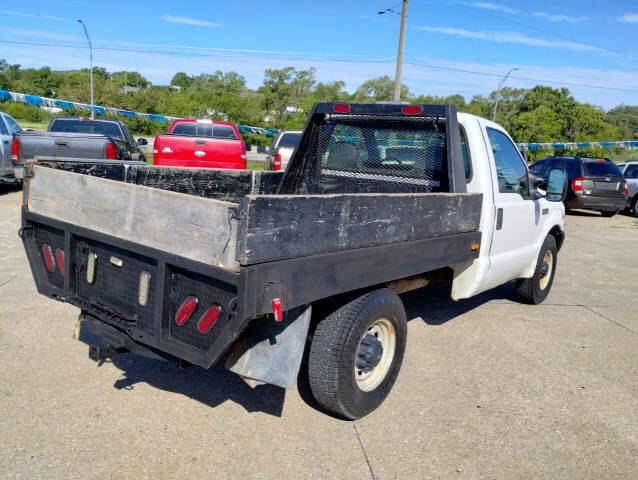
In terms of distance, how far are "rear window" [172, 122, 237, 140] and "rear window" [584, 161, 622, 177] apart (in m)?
9.40

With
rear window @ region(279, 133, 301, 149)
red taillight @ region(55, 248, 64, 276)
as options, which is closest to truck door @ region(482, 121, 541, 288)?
red taillight @ region(55, 248, 64, 276)

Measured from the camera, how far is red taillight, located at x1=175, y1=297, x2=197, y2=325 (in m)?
2.92

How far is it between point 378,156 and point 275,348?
8.09ft

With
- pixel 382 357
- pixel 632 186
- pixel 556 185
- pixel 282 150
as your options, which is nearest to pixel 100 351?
pixel 382 357

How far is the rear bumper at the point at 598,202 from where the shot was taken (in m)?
15.2

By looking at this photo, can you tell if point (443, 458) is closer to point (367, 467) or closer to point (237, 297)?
point (367, 467)

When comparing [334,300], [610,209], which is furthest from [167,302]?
[610,209]

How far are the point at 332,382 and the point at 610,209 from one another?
14.4m

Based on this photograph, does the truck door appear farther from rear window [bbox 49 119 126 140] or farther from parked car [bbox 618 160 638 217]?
parked car [bbox 618 160 638 217]

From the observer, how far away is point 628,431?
374cm

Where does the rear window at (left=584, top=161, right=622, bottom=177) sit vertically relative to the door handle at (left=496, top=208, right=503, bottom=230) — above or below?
above

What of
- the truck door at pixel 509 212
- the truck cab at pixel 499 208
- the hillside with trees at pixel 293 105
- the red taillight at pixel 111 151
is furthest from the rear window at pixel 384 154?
the hillside with trees at pixel 293 105

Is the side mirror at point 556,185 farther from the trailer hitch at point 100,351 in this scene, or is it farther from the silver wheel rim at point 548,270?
the trailer hitch at point 100,351

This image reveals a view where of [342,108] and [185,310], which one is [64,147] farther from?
[185,310]
